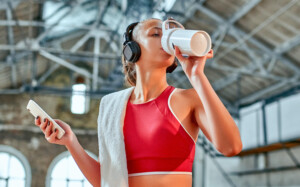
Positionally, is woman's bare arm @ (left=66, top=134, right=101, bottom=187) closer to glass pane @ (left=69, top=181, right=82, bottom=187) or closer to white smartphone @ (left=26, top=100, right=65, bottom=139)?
white smartphone @ (left=26, top=100, right=65, bottom=139)

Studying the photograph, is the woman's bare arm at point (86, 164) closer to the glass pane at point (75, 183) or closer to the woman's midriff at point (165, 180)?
the woman's midriff at point (165, 180)

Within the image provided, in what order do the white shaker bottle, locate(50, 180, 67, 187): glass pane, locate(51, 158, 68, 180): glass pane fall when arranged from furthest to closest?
locate(51, 158, 68, 180): glass pane < locate(50, 180, 67, 187): glass pane < the white shaker bottle

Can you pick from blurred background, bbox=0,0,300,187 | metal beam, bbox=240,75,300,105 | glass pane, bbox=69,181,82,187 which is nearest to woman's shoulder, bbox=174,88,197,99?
blurred background, bbox=0,0,300,187

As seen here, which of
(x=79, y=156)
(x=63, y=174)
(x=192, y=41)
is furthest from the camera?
(x=63, y=174)

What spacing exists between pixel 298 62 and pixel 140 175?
9.71 metres

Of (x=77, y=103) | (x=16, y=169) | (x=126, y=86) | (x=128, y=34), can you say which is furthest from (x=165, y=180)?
(x=77, y=103)

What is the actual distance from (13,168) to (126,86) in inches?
181

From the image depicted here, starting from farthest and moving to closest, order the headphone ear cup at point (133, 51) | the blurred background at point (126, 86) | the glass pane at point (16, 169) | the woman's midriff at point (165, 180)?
the glass pane at point (16, 169)
the blurred background at point (126, 86)
the headphone ear cup at point (133, 51)
the woman's midriff at point (165, 180)

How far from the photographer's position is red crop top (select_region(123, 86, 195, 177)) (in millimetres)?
1167

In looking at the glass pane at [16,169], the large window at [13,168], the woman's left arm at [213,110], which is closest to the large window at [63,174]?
the large window at [13,168]

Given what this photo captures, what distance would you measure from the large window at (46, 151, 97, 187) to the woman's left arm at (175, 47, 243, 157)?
13130 millimetres

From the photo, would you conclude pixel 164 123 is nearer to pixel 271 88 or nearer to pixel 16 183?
pixel 271 88

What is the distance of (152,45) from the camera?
4.12ft

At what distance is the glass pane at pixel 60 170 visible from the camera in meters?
13.9
